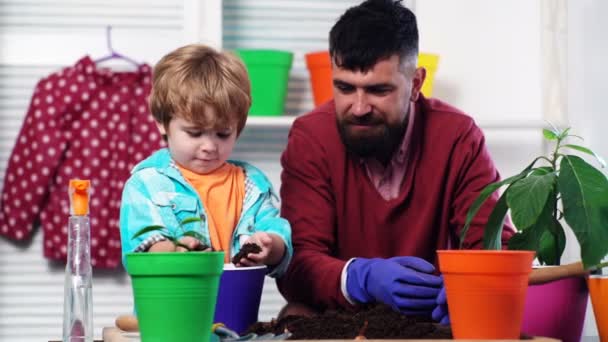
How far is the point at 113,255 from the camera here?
3.32m

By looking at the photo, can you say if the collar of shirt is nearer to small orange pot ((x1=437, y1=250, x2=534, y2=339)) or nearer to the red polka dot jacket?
small orange pot ((x1=437, y1=250, x2=534, y2=339))

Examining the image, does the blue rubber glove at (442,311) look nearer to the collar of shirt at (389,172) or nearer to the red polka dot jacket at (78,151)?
the collar of shirt at (389,172)

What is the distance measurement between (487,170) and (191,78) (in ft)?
2.40

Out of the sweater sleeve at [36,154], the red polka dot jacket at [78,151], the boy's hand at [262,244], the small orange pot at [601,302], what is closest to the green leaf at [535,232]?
the small orange pot at [601,302]

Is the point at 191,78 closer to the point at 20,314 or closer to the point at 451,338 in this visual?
the point at 451,338

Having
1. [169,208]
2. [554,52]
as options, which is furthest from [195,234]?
[554,52]

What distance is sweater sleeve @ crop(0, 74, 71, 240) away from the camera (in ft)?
10.8

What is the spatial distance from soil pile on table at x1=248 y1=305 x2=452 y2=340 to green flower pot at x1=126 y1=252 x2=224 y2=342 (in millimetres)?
175

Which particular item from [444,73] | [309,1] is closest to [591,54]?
[444,73]

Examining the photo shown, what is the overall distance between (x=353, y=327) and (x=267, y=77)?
6.26 feet

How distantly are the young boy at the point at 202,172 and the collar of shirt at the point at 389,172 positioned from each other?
13.8 inches

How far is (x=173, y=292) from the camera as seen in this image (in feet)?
3.79

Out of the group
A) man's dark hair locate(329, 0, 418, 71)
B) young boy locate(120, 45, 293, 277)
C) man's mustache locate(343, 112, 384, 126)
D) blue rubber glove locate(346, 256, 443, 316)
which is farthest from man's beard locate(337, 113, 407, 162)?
blue rubber glove locate(346, 256, 443, 316)

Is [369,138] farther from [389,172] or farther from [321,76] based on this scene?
[321,76]
